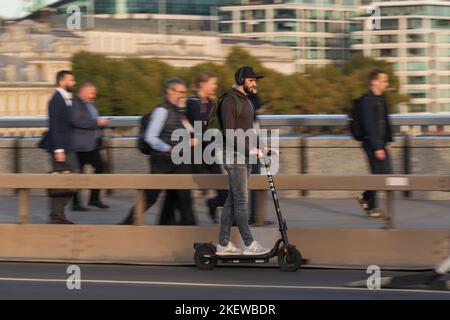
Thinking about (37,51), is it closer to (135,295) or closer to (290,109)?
(290,109)

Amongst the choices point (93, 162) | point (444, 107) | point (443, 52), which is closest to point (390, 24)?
point (443, 52)

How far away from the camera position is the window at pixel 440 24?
18502 cm

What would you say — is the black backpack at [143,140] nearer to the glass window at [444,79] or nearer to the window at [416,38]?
the window at [416,38]

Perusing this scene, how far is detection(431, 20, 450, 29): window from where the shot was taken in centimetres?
18502

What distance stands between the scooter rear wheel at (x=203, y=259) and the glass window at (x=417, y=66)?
179423 millimetres

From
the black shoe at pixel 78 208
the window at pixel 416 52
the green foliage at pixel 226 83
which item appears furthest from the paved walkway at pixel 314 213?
the window at pixel 416 52

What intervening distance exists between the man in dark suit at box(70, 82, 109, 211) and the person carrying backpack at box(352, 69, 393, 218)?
10.8 feet

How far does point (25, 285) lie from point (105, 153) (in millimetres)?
6988

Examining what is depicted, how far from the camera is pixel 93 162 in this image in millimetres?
14422

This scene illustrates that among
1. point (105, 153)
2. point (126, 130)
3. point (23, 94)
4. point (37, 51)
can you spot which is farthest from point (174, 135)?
point (37, 51)

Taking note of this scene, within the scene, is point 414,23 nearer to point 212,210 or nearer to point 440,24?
point 440,24

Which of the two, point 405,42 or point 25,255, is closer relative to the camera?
point 25,255

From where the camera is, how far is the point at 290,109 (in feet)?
448

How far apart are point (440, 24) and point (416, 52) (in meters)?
6.51
